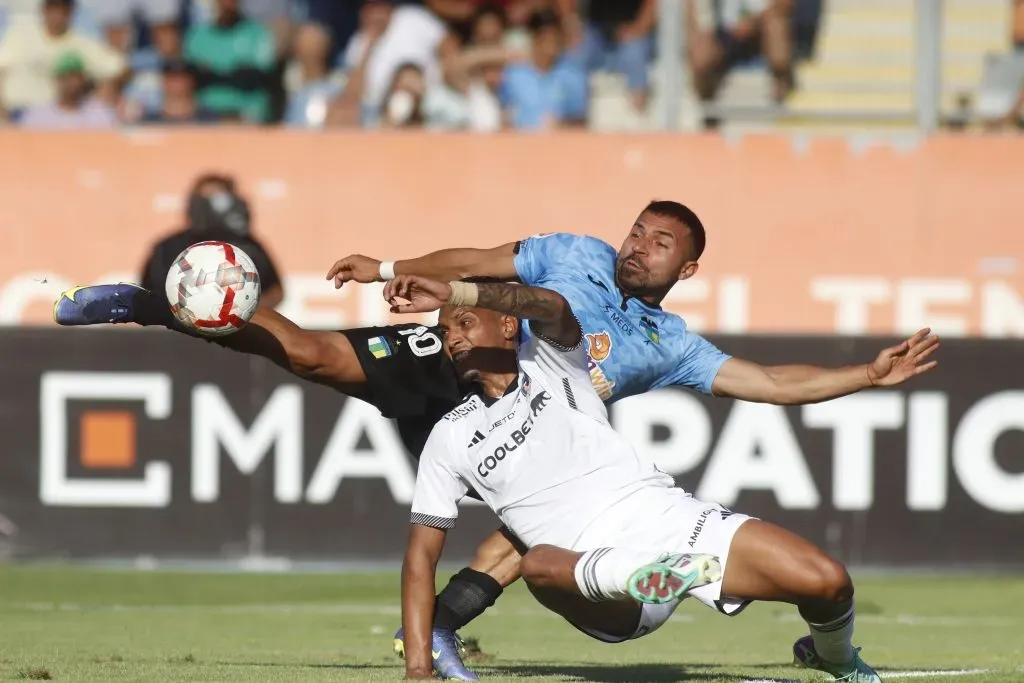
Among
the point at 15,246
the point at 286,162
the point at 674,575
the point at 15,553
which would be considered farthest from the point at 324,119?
the point at 674,575

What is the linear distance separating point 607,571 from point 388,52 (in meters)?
9.86

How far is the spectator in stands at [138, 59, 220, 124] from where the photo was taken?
1555cm

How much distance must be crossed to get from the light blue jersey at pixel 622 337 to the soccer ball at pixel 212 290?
1438 mm

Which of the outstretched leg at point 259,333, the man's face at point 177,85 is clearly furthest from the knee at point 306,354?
the man's face at point 177,85

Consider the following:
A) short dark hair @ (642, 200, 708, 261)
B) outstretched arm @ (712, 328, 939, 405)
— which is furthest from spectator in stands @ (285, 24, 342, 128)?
outstretched arm @ (712, 328, 939, 405)

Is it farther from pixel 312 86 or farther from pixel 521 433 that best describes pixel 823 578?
pixel 312 86

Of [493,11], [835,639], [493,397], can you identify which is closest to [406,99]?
[493,11]

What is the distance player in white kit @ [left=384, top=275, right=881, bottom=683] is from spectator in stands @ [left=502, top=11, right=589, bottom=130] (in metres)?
8.31

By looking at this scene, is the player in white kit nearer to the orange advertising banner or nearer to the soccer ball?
the soccer ball

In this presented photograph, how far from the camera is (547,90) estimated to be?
15.7 metres

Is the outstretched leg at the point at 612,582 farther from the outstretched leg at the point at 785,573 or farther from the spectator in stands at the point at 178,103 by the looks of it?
the spectator in stands at the point at 178,103

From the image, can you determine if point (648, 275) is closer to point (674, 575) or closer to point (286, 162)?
point (674, 575)

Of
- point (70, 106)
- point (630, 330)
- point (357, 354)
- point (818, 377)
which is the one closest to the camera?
point (818, 377)

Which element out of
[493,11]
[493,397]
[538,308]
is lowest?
[493,397]
